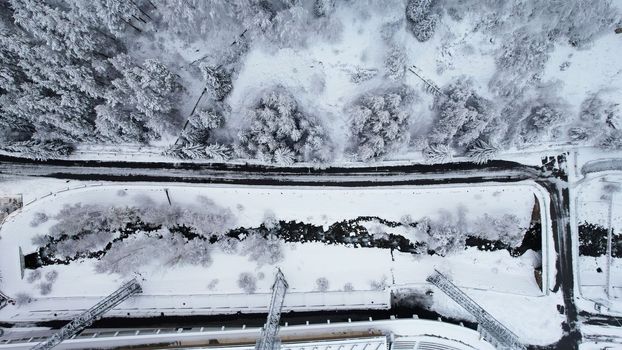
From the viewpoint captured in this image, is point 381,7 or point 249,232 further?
point 249,232

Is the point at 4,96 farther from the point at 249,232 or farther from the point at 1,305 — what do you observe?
the point at 249,232

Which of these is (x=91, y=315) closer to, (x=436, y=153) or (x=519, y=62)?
(x=436, y=153)

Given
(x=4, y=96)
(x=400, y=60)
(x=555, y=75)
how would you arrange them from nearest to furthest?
(x=4, y=96), (x=400, y=60), (x=555, y=75)

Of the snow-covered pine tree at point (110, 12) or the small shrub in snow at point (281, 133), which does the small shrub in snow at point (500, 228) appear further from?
the snow-covered pine tree at point (110, 12)

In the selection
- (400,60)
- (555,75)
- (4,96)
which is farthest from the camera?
(555,75)

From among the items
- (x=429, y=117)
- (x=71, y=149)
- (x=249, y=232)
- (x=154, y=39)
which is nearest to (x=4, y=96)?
(x=71, y=149)

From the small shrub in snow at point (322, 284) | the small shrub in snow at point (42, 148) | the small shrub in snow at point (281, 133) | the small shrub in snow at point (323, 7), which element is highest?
the small shrub in snow at point (323, 7)

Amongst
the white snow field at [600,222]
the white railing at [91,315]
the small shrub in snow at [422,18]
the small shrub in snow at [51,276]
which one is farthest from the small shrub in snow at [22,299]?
the white snow field at [600,222]
